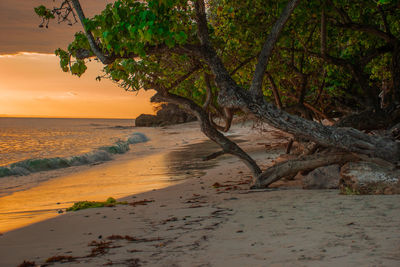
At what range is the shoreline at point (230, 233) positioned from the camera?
3.86m

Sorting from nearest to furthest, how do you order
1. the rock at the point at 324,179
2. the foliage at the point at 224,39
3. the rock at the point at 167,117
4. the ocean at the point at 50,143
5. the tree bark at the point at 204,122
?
1. the foliage at the point at 224,39
2. the rock at the point at 324,179
3. the tree bark at the point at 204,122
4. the ocean at the point at 50,143
5. the rock at the point at 167,117

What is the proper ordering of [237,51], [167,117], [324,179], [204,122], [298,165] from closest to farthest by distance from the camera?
1. [324,179]
2. [298,165]
3. [204,122]
4. [237,51]
5. [167,117]

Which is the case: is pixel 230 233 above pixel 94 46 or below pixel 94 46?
below

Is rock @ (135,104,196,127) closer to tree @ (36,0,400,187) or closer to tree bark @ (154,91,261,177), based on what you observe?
tree @ (36,0,400,187)

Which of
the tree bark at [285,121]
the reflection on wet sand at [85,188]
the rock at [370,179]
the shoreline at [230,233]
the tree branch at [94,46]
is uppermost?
the tree branch at [94,46]

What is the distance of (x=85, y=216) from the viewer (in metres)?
7.13

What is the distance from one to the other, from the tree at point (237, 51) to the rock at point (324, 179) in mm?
206

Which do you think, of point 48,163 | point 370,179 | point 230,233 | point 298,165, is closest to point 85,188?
point 298,165

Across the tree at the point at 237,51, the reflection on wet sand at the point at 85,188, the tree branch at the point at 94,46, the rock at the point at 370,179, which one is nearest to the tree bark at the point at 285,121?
the tree at the point at 237,51

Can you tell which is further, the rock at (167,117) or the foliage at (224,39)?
the rock at (167,117)

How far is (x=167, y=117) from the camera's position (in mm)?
79500

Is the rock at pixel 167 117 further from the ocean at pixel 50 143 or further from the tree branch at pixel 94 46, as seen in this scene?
the tree branch at pixel 94 46

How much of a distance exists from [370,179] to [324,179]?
4.33 feet

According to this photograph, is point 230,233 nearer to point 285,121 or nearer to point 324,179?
point 285,121
